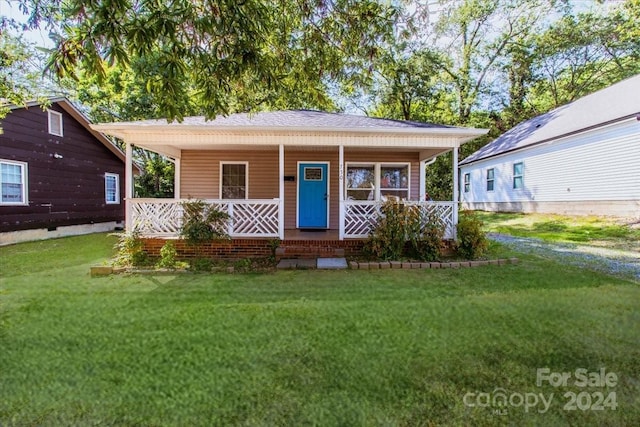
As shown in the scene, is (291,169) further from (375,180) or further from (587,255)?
(587,255)

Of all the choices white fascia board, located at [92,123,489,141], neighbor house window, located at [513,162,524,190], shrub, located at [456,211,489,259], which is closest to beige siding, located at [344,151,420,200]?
white fascia board, located at [92,123,489,141]

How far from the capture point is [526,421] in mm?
2176

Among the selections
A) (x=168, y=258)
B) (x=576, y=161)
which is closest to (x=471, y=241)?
(x=168, y=258)

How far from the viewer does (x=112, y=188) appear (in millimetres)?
14898

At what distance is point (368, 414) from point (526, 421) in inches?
40.2

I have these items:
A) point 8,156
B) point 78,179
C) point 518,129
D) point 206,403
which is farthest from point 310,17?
point 518,129

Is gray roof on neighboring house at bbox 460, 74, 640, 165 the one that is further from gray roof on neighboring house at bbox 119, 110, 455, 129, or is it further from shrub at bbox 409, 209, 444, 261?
Answer: shrub at bbox 409, 209, 444, 261

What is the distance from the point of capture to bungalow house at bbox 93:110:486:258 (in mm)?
7375

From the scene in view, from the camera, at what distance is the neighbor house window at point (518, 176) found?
16.2 metres

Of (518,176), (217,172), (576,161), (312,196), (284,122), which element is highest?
(284,122)

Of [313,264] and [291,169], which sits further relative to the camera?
[291,169]

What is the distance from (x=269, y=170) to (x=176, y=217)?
10.5 feet

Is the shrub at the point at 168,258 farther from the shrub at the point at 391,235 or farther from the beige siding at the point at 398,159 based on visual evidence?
the beige siding at the point at 398,159

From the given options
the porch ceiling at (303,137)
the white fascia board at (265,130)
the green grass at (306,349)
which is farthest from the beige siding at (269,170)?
the green grass at (306,349)
